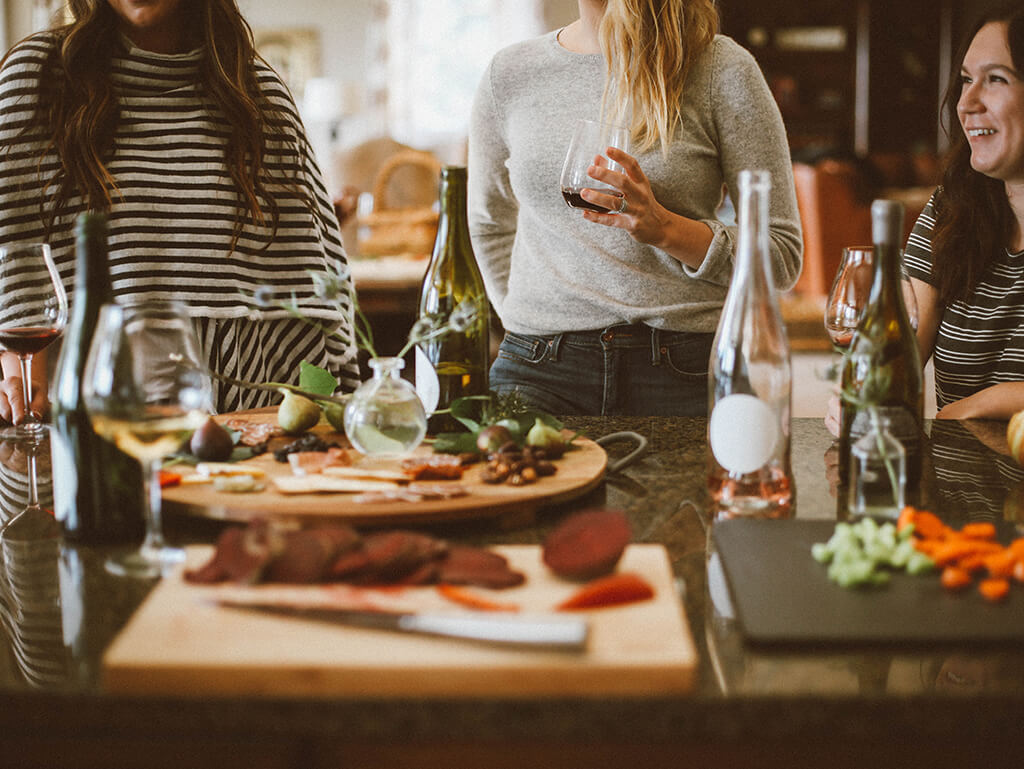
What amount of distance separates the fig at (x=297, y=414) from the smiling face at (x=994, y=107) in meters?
1.12

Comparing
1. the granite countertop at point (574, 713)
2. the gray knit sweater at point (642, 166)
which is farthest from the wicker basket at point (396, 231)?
the granite countertop at point (574, 713)

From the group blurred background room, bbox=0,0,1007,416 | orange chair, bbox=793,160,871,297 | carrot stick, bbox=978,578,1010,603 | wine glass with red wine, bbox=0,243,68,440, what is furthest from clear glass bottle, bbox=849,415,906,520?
blurred background room, bbox=0,0,1007,416

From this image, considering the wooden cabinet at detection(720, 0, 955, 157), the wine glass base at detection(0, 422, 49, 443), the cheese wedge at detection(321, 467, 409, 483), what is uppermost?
the wooden cabinet at detection(720, 0, 955, 157)

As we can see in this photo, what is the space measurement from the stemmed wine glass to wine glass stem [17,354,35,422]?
1.67 ft

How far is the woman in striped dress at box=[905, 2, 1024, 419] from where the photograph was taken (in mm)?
1573

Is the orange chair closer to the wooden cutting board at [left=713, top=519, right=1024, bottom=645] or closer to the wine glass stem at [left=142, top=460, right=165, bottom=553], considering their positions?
the wooden cutting board at [left=713, top=519, right=1024, bottom=645]

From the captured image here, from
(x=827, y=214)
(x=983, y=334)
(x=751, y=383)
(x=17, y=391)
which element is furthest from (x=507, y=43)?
(x=751, y=383)

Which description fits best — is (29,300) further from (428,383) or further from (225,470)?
(428,383)

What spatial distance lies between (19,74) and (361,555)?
1.20m

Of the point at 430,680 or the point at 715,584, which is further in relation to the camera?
the point at 715,584

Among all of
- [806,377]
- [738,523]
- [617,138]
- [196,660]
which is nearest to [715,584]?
[738,523]

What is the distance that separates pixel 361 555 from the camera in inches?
28.4

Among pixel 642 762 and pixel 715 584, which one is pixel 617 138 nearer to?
pixel 715 584

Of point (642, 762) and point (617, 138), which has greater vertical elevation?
point (617, 138)
